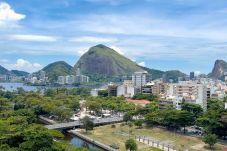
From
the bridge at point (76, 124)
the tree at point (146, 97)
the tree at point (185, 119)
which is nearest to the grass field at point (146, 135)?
the tree at point (185, 119)

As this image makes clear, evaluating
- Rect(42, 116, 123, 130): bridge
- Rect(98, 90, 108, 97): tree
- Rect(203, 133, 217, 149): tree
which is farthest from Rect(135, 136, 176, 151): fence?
Rect(98, 90, 108, 97): tree

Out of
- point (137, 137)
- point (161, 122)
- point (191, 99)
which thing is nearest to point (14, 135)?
point (137, 137)

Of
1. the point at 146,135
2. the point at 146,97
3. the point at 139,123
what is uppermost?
the point at 146,97

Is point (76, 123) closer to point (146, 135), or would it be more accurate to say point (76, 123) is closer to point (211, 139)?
point (146, 135)

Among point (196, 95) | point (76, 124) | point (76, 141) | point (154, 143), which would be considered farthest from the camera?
point (196, 95)

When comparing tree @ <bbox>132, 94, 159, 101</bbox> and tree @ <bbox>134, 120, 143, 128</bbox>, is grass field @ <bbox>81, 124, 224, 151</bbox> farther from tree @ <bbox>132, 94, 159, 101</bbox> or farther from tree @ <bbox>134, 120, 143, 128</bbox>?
tree @ <bbox>132, 94, 159, 101</bbox>

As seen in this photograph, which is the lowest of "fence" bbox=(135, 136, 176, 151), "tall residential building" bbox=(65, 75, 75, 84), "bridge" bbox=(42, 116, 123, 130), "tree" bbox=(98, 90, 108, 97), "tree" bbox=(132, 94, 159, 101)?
"fence" bbox=(135, 136, 176, 151)

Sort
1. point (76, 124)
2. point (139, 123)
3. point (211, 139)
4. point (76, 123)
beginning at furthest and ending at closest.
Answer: point (76, 123) < point (76, 124) < point (139, 123) < point (211, 139)

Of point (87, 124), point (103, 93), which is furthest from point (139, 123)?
point (103, 93)

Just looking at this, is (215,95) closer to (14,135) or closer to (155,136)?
(155,136)
